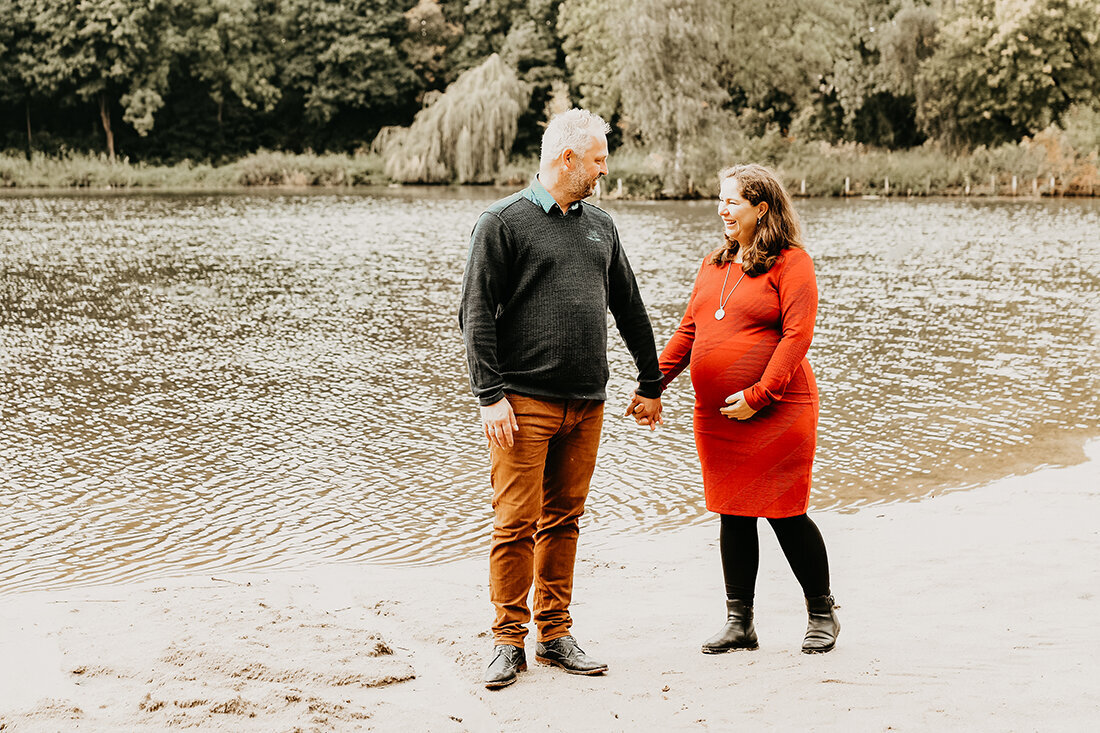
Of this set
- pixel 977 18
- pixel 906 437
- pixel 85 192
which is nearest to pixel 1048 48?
pixel 977 18

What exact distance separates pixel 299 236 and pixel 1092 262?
14276 mm

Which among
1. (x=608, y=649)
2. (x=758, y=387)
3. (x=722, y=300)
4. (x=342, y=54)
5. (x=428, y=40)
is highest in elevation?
(x=428, y=40)

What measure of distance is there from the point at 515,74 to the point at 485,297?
4801 cm

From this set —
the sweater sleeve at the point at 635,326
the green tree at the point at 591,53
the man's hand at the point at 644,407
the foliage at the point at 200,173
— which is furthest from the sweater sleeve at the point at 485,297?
the green tree at the point at 591,53

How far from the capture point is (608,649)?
12.7 feet

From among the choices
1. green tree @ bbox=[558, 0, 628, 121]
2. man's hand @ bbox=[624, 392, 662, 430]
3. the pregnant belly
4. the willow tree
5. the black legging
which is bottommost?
the black legging

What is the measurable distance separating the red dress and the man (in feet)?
1.23

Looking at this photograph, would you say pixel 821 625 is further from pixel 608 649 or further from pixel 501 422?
pixel 501 422

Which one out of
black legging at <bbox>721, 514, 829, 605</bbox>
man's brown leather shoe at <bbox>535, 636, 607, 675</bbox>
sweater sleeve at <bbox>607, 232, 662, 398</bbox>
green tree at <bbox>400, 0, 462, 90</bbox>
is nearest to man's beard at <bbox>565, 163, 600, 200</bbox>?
sweater sleeve at <bbox>607, 232, 662, 398</bbox>

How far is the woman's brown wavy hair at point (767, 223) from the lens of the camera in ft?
12.0

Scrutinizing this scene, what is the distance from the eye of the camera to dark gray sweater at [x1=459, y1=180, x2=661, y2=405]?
3488mm

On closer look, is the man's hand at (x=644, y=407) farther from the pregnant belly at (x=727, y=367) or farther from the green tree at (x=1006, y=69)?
the green tree at (x=1006, y=69)

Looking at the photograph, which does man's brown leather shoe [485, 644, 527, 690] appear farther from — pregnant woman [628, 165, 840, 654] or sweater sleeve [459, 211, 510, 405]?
sweater sleeve [459, 211, 510, 405]

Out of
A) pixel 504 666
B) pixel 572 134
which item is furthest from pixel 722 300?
pixel 504 666
